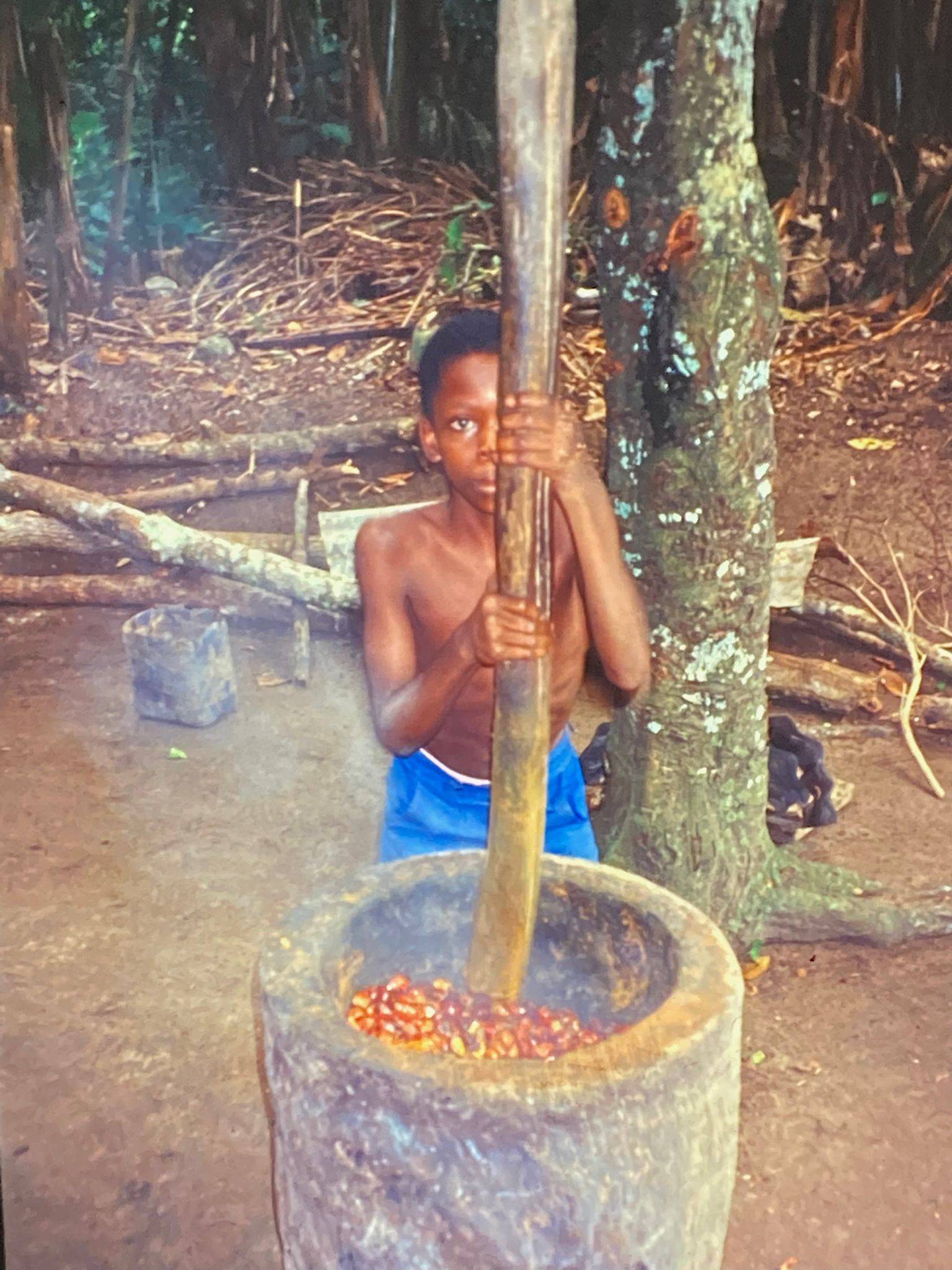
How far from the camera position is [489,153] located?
2.19 metres

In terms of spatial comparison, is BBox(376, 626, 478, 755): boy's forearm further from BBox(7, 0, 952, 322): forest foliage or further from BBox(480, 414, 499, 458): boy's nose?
BBox(7, 0, 952, 322): forest foliage

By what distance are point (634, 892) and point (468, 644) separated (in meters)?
0.41

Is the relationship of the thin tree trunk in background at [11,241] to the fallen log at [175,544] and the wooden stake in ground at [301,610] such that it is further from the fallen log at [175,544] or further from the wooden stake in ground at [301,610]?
the wooden stake in ground at [301,610]

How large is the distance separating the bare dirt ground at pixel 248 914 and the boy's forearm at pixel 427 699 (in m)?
0.60

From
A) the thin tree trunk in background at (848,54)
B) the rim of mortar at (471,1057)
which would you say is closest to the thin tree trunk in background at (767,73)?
the thin tree trunk in background at (848,54)

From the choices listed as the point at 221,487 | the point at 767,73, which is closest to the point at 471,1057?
the point at 221,487

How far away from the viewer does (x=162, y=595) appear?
3025 millimetres

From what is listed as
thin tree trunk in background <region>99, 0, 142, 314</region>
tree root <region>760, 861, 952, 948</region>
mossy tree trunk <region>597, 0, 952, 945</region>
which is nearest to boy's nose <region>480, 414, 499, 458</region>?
mossy tree trunk <region>597, 0, 952, 945</region>

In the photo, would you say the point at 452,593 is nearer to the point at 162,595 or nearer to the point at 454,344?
the point at 454,344

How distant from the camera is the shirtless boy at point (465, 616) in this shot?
188 centimetres

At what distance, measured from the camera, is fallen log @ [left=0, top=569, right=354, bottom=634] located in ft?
9.20

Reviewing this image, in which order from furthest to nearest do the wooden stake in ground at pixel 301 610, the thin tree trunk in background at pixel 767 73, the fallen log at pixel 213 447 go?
the wooden stake in ground at pixel 301 610 → the fallen log at pixel 213 447 → the thin tree trunk in background at pixel 767 73

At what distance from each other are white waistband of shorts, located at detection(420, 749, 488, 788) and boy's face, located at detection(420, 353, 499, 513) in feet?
1.53

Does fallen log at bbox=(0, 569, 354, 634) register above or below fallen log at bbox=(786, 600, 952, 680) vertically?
above
